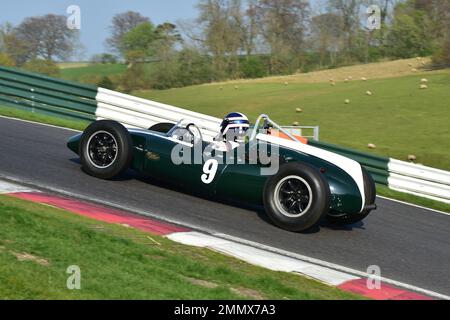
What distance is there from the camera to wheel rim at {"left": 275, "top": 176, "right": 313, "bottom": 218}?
24.6ft

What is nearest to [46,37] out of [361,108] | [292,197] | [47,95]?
[361,108]

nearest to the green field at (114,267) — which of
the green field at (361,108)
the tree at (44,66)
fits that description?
the green field at (361,108)

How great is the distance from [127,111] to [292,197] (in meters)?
6.72

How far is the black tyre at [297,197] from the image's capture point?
7.34 m

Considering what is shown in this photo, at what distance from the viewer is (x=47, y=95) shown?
14.2m

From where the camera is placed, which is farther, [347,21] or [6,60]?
[347,21]

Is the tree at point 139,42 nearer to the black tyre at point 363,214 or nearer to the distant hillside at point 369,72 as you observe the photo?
the distant hillside at point 369,72

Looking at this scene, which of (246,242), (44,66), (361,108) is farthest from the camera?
(44,66)

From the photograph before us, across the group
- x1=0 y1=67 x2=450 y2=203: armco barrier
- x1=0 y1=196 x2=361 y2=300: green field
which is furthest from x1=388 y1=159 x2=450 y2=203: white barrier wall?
x1=0 y1=196 x2=361 y2=300: green field

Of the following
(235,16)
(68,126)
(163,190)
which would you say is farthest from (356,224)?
(235,16)

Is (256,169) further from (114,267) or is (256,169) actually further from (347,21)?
(347,21)

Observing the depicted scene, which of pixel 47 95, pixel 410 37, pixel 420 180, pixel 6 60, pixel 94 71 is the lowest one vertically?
pixel 420 180
